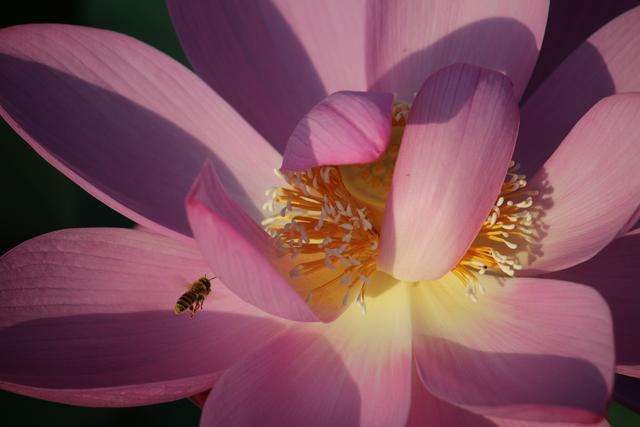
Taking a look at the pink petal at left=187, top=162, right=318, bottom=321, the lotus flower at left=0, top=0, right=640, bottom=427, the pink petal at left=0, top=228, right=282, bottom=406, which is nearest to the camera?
the pink petal at left=187, top=162, right=318, bottom=321

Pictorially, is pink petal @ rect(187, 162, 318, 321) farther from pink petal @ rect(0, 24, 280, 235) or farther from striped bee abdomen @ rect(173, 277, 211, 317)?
pink petal @ rect(0, 24, 280, 235)

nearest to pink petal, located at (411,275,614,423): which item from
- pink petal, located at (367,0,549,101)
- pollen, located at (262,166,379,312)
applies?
pollen, located at (262,166,379,312)

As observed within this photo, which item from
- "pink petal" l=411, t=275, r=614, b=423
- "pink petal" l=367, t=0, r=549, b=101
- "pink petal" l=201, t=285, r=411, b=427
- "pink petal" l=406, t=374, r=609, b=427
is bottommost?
"pink petal" l=406, t=374, r=609, b=427

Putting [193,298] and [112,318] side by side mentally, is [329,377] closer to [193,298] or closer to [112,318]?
[193,298]

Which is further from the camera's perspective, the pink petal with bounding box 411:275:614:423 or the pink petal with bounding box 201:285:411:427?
the pink petal with bounding box 201:285:411:427

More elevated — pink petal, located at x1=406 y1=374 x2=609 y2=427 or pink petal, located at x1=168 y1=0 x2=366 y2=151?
pink petal, located at x1=168 y1=0 x2=366 y2=151

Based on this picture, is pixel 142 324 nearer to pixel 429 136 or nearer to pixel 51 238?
pixel 51 238

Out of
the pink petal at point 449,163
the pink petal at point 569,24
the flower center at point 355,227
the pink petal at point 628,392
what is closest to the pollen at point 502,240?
the flower center at point 355,227
